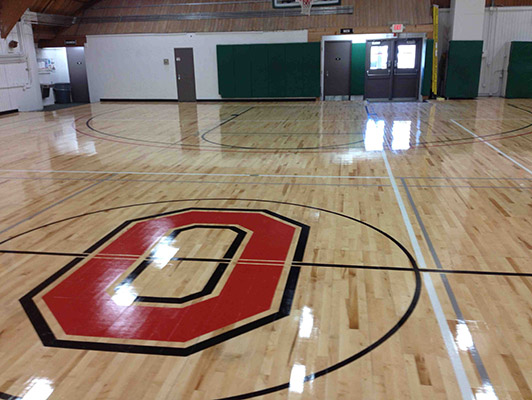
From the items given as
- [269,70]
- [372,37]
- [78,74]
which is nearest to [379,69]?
[372,37]

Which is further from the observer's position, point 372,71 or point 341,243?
point 372,71

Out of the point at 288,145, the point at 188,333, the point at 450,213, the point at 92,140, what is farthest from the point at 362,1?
the point at 188,333

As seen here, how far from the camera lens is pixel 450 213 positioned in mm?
6141

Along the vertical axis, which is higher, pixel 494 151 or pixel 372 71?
pixel 372 71

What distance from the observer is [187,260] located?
4.89 meters

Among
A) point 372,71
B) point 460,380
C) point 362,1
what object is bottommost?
point 460,380

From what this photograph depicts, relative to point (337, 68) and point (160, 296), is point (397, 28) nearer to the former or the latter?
point (337, 68)

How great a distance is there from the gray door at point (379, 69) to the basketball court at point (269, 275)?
11.0m


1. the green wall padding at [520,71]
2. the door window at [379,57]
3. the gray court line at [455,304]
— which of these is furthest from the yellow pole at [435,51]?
the gray court line at [455,304]

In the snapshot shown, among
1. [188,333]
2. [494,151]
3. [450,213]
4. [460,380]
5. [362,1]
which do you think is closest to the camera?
[460,380]

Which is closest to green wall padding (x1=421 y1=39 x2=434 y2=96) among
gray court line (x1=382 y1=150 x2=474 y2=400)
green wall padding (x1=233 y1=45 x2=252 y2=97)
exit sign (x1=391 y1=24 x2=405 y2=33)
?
exit sign (x1=391 y1=24 x2=405 y2=33)

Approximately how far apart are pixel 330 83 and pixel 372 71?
179 cm

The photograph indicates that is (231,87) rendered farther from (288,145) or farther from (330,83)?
(288,145)

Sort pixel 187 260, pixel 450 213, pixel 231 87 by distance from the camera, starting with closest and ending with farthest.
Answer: pixel 187 260
pixel 450 213
pixel 231 87
